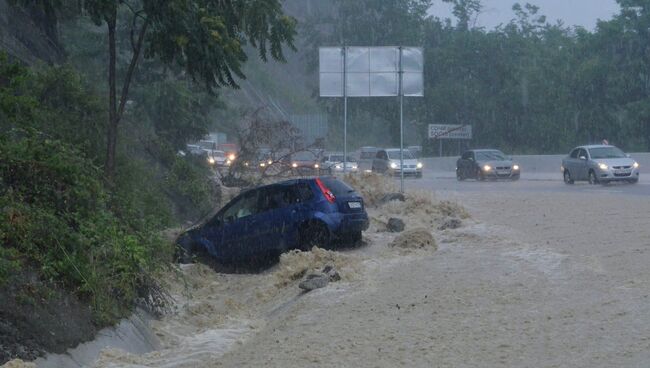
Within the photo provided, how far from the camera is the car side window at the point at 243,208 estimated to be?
18.4m

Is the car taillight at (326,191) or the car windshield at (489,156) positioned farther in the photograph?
the car windshield at (489,156)

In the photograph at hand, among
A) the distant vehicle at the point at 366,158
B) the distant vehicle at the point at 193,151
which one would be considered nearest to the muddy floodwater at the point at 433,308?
the distant vehicle at the point at 193,151

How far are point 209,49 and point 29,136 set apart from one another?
12.4ft

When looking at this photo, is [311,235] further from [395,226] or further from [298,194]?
[395,226]

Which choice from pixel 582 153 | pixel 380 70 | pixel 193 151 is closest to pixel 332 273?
pixel 380 70

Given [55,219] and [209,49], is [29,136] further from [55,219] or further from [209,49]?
[209,49]

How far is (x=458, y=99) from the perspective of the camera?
2992 inches

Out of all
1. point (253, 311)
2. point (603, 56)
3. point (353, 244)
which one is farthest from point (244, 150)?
point (603, 56)

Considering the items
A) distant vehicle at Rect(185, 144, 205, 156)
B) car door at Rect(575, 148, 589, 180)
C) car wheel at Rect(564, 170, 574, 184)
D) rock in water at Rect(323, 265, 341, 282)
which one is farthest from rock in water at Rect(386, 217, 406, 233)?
car wheel at Rect(564, 170, 574, 184)

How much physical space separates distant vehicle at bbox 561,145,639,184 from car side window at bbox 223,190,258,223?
2388 cm

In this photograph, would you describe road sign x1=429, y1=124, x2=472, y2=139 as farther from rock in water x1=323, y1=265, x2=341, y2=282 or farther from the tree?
rock in water x1=323, y1=265, x2=341, y2=282

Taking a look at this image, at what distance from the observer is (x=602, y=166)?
3944 centimetres

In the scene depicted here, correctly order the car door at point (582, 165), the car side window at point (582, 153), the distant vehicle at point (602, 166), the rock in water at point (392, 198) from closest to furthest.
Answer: the rock in water at point (392, 198)
the distant vehicle at point (602, 166)
the car door at point (582, 165)
the car side window at point (582, 153)

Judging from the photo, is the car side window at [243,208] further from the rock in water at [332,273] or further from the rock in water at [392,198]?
the rock in water at [392,198]
